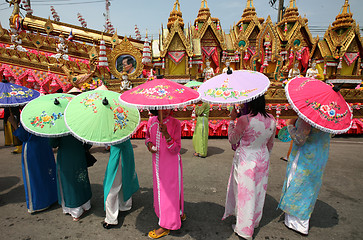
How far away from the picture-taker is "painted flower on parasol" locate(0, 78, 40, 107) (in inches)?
102

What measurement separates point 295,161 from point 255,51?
9.89m

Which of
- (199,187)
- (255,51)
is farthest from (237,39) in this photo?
(199,187)

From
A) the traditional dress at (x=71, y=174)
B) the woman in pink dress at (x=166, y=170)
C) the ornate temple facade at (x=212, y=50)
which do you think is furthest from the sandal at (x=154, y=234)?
the ornate temple facade at (x=212, y=50)

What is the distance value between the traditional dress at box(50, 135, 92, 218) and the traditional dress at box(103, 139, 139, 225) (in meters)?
0.47

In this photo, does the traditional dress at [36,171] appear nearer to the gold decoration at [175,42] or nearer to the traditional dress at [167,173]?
the traditional dress at [167,173]

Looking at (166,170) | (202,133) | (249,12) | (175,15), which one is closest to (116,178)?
(166,170)

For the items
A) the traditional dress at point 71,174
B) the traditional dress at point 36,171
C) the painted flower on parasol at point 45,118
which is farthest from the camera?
the traditional dress at point 36,171

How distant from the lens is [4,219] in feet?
8.82

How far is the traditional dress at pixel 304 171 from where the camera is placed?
2262 mm

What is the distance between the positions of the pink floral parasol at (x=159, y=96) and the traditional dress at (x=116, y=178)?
3.03ft

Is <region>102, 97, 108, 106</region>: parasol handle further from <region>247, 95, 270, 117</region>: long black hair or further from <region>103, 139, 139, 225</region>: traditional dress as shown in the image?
<region>247, 95, 270, 117</region>: long black hair

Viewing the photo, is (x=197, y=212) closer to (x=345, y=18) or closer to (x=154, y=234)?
(x=154, y=234)

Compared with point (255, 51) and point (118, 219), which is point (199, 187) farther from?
point (255, 51)

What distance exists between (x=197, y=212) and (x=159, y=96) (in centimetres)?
199
